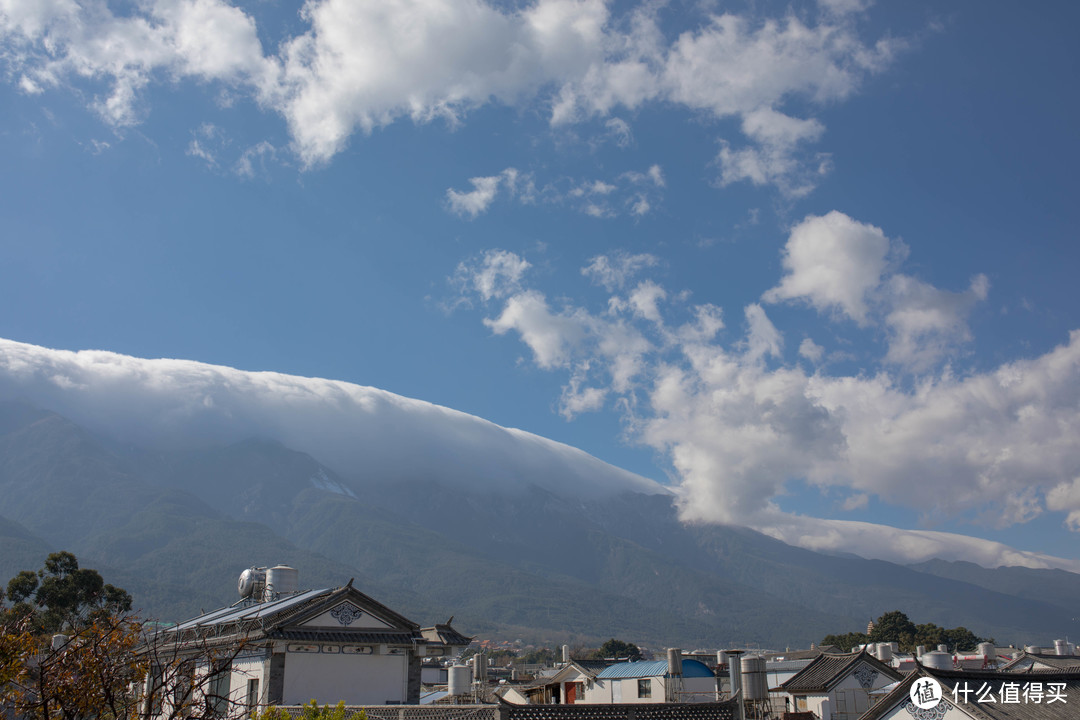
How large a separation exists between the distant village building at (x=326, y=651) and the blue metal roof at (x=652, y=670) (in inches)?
837

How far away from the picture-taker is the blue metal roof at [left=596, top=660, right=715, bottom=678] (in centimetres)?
4741

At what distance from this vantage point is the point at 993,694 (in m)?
20.2

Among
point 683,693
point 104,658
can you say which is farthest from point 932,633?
point 104,658

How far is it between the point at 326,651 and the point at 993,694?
2051cm

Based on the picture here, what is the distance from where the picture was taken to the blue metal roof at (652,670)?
47406 mm

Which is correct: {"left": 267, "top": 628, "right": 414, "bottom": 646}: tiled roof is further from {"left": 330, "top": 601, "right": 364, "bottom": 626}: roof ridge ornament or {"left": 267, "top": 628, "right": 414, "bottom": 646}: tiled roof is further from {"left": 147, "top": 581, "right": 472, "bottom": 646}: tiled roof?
{"left": 330, "top": 601, "right": 364, "bottom": 626}: roof ridge ornament

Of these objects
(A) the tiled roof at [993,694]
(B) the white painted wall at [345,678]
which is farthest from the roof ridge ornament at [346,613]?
(A) the tiled roof at [993,694]

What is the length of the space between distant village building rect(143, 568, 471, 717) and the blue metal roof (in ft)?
69.7

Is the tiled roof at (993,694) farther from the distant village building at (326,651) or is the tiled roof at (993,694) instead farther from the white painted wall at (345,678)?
the white painted wall at (345,678)

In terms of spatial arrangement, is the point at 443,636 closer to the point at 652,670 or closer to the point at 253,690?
the point at 253,690

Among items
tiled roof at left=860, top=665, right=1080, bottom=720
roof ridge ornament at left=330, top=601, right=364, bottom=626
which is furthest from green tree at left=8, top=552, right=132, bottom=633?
tiled roof at left=860, top=665, right=1080, bottom=720

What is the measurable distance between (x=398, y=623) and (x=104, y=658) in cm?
1699

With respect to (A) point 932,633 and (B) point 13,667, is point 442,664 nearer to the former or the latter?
(B) point 13,667

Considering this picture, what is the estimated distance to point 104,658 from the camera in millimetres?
13055
